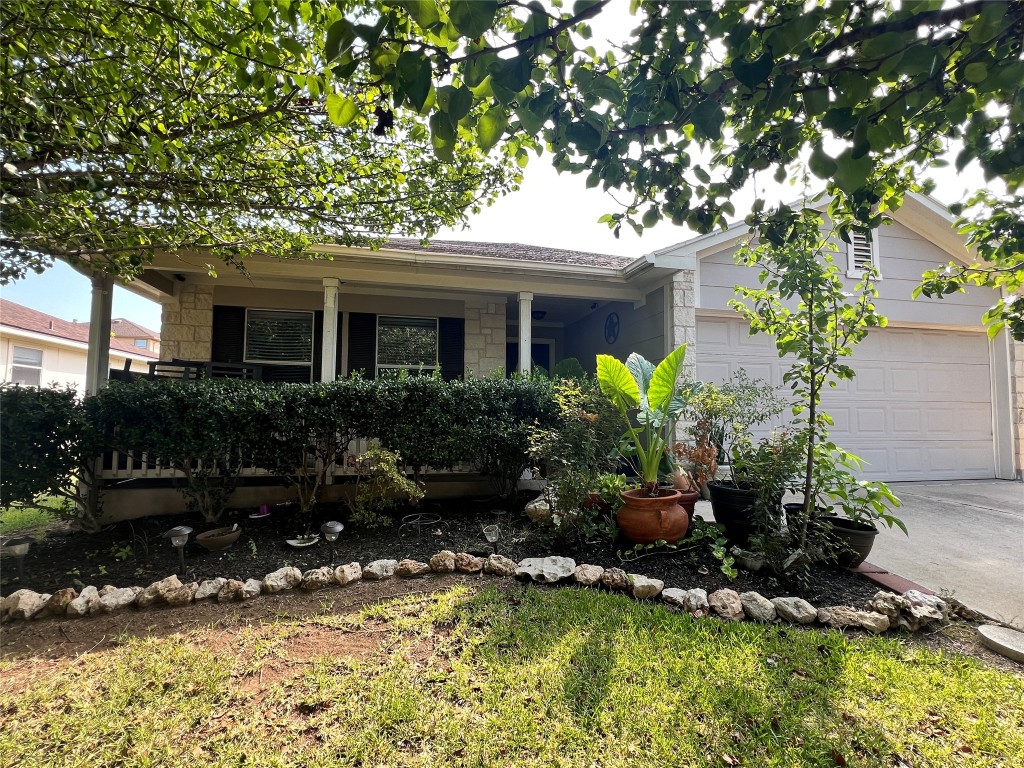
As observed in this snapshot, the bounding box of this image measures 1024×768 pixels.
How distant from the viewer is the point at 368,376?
7.96m

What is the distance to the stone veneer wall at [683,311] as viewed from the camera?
6.52 metres

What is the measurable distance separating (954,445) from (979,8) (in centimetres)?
924

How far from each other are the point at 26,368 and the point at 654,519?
24.3 feet

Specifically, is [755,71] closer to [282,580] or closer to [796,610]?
[796,610]

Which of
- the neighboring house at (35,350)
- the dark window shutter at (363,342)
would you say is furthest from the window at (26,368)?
the dark window shutter at (363,342)

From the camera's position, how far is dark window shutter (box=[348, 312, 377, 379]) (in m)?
7.96

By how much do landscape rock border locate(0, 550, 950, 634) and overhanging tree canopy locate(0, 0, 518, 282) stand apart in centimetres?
268

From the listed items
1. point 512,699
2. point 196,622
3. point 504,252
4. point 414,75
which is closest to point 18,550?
point 196,622

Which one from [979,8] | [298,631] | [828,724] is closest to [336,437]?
[298,631]

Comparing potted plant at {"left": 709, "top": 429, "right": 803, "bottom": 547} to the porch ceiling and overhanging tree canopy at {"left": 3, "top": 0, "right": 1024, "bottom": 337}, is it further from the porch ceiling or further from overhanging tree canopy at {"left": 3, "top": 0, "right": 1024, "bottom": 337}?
the porch ceiling


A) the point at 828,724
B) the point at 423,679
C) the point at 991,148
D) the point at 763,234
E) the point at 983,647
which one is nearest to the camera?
the point at 991,148

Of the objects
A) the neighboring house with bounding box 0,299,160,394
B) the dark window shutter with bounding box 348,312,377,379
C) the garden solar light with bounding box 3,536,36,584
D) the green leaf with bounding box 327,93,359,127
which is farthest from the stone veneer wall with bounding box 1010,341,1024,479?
the neighboring house with bounding box 0,299,160,394

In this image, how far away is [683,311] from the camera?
21.6 feet

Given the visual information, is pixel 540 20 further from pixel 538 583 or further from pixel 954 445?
pixel 954 445
